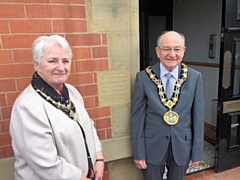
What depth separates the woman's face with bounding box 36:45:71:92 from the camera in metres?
1.11

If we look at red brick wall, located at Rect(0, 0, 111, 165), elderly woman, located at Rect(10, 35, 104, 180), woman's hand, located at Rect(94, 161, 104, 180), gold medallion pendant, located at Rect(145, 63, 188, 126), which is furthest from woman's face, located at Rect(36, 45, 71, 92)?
gold medallion pendant, located at Rect(145, 63, 188, 126)

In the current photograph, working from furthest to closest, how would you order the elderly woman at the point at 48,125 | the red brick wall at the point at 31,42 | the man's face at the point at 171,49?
the man's face at the point at 171,49
the red brick wall at the point at 31,42
the elderly woman at the point at 48,125

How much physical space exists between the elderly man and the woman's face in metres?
0.67

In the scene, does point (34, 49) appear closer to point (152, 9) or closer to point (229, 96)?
point (229, 96)

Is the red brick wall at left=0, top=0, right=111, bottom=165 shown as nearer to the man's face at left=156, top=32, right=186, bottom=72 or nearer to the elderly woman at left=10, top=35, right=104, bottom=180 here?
the elderly woman at left=10, top=35, right=104, bottom=180

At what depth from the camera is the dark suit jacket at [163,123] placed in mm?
1616

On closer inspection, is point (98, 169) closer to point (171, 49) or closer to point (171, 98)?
point (171, 98)

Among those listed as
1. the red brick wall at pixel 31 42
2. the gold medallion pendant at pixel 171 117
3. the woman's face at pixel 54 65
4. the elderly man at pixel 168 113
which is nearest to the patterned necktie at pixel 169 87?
the elderly man at pixel 168 113

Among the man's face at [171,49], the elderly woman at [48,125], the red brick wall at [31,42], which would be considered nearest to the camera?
the elderly woman at [48,125]

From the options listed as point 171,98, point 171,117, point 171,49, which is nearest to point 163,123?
point 171,117

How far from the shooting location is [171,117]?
1595 mm

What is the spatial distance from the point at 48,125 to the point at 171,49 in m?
0.98

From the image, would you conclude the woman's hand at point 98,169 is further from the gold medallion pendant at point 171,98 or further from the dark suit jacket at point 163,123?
the gold medallion pendant at point 171,98

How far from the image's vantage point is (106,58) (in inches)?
63.9
